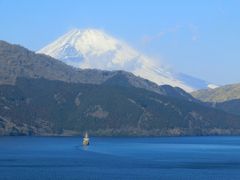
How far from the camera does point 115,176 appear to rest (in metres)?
199

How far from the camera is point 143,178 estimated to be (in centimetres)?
19450

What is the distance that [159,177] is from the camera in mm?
197875

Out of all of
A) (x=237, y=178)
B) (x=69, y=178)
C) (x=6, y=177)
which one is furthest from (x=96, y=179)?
(x=237, y=178)

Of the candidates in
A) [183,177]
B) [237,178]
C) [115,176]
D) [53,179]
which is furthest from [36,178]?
[237,178]

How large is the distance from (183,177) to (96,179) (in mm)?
21426

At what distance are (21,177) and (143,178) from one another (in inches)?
1101

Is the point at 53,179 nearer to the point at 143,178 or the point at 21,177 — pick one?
the point at 21,177

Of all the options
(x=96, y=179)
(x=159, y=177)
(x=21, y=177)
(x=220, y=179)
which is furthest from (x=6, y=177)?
(x=220, y=179)

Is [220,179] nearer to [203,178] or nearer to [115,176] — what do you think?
[203,178]

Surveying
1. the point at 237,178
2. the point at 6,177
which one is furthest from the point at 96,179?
the point at 237,178

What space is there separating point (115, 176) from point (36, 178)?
20042 mm

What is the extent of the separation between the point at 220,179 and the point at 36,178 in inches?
1670

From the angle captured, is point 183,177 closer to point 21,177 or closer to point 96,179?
point 96,179

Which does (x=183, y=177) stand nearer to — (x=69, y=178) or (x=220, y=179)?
(x=220, y=179)
